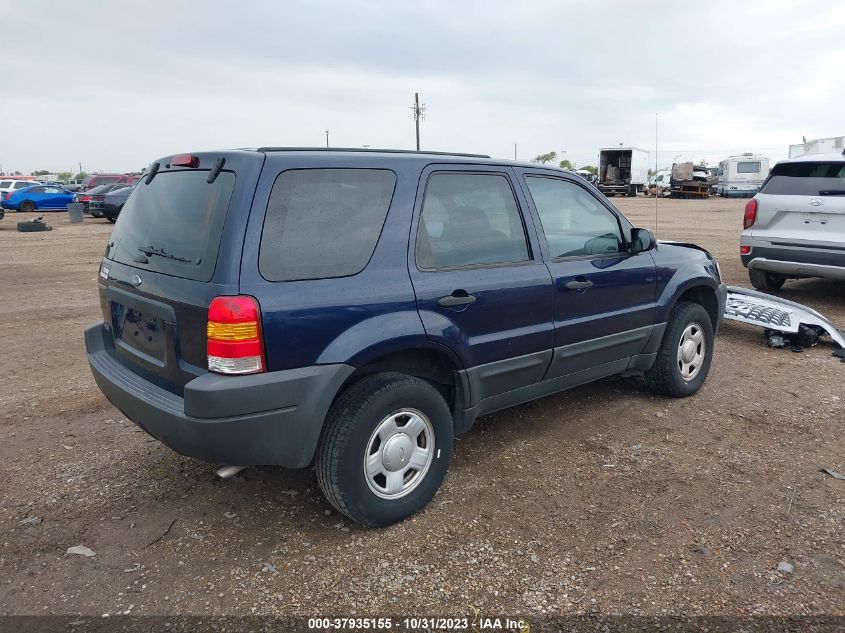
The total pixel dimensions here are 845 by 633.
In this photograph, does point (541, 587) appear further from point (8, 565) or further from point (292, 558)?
point (8, 565)

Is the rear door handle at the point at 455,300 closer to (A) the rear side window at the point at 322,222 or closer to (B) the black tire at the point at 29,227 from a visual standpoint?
(A) the rear side window at the point at 322,222

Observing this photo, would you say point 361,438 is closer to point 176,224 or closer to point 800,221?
point 176,224

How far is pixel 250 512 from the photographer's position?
3404 millimetres

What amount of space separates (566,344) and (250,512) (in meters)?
2.06

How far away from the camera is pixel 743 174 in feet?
139

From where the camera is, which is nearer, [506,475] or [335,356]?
[335,356]

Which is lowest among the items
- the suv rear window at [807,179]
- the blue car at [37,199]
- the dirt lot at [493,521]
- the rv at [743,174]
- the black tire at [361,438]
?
the dirt lot at [493,521]

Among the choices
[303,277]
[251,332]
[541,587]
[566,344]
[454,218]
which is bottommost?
[541,587]

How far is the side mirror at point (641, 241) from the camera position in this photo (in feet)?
14.4

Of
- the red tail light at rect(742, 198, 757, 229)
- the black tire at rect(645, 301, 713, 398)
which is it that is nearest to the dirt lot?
the black tire at rect(645, 301, 713, 398)

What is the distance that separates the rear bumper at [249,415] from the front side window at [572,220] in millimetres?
1721

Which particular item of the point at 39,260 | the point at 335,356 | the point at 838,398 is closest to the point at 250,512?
the point at 335,356

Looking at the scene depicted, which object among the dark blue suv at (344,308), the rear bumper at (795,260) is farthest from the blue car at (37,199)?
the dark blue suv at (344,308)

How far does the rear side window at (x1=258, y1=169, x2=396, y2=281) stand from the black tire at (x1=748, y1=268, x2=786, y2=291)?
24.3 ft
